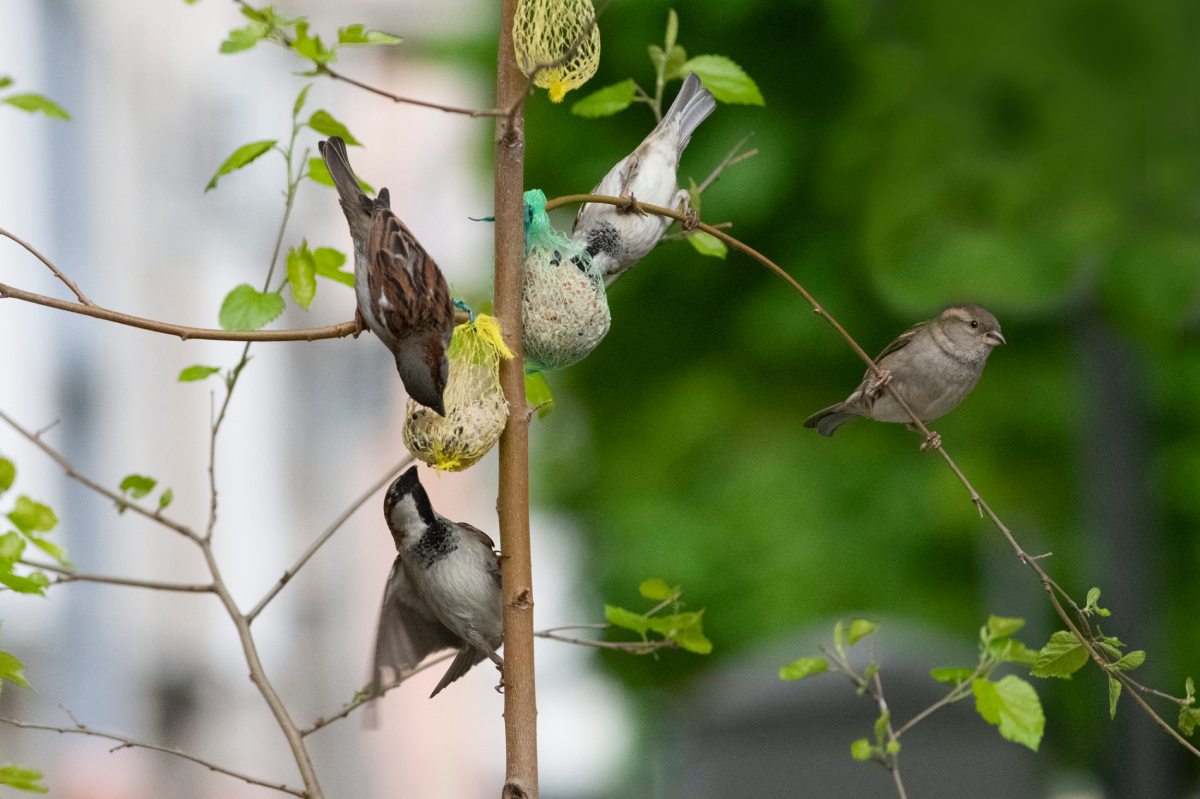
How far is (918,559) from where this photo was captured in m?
2.56

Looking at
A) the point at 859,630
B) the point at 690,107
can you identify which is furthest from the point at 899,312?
the point at 859,630

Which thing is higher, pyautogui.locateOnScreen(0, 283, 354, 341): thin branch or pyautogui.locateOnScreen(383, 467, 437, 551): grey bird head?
pyautogui.locateOnScreen(0, 283, 354, 341): thin branch

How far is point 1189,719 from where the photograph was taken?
2.52 feet

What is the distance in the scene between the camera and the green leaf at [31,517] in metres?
0.86

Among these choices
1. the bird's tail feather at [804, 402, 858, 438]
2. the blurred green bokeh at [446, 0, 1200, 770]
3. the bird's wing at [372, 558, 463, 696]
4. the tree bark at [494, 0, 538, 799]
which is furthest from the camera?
the blurred green bokeh at [446, 0, 1200, 770]

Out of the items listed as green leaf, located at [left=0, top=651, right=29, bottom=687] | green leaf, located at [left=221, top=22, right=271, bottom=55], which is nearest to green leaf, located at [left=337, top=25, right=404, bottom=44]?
green leaf, located at [left=221, top=22, right=271, bottom=55]

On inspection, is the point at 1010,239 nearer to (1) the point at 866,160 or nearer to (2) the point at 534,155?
(1) the point at 866,160

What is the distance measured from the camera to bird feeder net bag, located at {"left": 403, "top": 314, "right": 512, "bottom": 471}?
0.84 m

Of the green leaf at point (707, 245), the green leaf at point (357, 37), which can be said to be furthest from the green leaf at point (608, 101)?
the green leaf at point (357, 37)

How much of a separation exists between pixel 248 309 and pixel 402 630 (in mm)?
429

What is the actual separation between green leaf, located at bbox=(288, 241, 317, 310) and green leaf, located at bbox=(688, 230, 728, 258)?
0.39 m

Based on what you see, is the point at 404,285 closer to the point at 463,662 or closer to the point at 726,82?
the point at 726,82

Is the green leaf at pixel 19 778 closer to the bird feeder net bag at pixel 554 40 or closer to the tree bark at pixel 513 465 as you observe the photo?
the tree bark at pixel 513 465

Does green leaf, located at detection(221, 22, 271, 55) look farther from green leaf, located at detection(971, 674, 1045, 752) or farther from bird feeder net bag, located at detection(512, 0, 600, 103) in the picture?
green leaf, located at detection(971, 674, 1045, 752)
